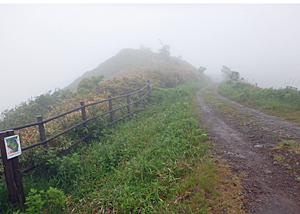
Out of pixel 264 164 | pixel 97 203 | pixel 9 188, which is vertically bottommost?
pixel 97 203

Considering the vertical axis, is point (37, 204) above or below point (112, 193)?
above

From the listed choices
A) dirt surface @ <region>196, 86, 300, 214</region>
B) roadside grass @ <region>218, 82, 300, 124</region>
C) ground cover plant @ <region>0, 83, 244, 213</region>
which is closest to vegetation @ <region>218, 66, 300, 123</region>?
roadside grass @ <region>218, 82, 300, 124</region>

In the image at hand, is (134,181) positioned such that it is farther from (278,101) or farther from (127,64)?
(127,64)

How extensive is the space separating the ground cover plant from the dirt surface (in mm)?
350

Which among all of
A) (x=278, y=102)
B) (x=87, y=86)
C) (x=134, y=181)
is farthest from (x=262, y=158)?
(x=87, y=86)

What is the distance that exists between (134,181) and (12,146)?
6.86 feet

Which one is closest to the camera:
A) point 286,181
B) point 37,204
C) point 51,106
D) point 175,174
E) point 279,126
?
point 37,204

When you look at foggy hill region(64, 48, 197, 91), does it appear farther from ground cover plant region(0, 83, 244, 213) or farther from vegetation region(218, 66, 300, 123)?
ground cover plant region(0, 83, 244, 213)

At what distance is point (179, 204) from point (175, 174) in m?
0.73

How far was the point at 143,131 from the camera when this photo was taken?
231 inches

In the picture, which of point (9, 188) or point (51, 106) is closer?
point (9, 188)

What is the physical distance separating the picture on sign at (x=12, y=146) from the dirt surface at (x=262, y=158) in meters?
3.53

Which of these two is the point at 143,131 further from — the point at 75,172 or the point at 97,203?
the point at 97,203

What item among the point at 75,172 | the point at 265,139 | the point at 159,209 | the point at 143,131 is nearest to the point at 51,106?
the point at 143,131
